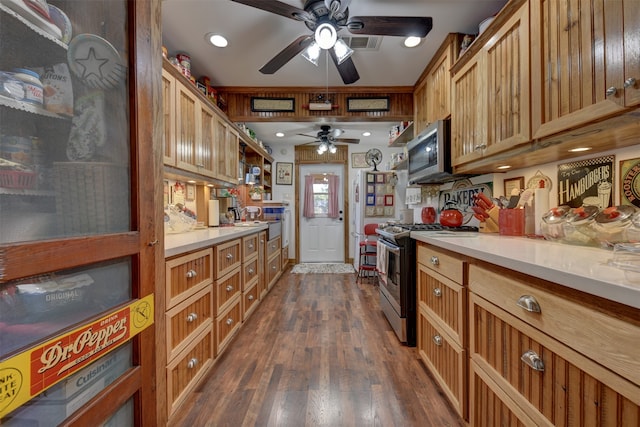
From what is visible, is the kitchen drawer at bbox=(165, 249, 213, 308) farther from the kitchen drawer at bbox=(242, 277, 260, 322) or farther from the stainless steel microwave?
the stainless steel microwave

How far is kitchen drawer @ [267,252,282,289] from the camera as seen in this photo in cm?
350

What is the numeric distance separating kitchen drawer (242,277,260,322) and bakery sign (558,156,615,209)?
242 centimetres

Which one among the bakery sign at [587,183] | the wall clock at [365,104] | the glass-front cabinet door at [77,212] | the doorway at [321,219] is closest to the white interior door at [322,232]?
the doorway at [321,219]

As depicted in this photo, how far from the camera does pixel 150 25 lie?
0.85m

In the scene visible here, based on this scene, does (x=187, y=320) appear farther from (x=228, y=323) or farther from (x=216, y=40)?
(x=216, y=40)

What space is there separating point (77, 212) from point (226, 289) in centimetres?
143

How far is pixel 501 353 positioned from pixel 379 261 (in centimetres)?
159

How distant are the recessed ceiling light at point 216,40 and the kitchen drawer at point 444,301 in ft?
7.61

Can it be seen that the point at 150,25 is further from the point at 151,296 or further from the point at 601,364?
the point at 601,364

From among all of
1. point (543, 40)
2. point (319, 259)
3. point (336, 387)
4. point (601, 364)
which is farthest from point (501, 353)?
point (319, 259)

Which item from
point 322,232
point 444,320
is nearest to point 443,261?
point 444,320

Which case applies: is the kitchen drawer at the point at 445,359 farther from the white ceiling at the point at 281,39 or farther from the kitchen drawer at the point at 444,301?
the white ceiling at the point at 281,39

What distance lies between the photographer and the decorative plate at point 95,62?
71 centimetres

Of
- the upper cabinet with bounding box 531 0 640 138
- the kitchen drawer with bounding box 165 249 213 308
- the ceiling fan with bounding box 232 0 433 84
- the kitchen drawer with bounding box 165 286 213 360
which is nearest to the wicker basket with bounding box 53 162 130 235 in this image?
the kitchen drawer with bounding box 165 249 213 308
